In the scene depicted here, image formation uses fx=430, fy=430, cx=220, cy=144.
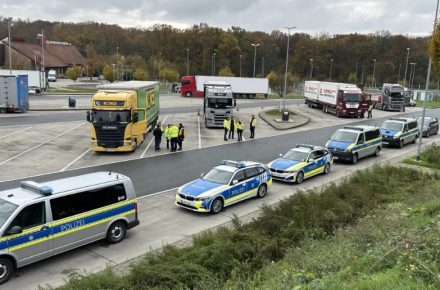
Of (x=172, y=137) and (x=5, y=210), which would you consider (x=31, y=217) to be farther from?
(x=172, y=137)

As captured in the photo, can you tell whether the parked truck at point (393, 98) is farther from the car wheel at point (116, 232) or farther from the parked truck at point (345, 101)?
the car wheel at point (116, 232)

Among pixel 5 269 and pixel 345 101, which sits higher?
pixel 345 101

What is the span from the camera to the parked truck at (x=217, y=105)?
34688mm

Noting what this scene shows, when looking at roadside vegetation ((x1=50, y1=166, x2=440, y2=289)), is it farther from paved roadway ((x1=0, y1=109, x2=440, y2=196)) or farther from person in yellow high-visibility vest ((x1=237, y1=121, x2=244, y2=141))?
person in yellow high-visibility vest ((x1=237, y1=121, x2=244, y2=141))

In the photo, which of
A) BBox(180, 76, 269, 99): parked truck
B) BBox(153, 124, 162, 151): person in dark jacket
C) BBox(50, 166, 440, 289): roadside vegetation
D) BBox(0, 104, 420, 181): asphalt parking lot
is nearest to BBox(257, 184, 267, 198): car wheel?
BBox(50, 166, 440, 289): roadside vegetation

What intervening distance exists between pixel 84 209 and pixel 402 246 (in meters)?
7.67

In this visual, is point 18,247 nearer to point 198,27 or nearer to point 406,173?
point 406,173

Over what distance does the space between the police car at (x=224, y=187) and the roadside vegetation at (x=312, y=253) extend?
2.64 metres

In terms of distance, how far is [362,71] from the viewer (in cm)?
11912

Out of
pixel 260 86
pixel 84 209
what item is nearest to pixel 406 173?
pixel 84 209

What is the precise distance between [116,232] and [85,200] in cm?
147

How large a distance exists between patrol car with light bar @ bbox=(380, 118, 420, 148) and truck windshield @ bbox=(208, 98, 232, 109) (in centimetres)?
1188

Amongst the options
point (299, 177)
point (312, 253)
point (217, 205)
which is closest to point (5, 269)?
point (312, 253)

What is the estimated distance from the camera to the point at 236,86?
231ft
